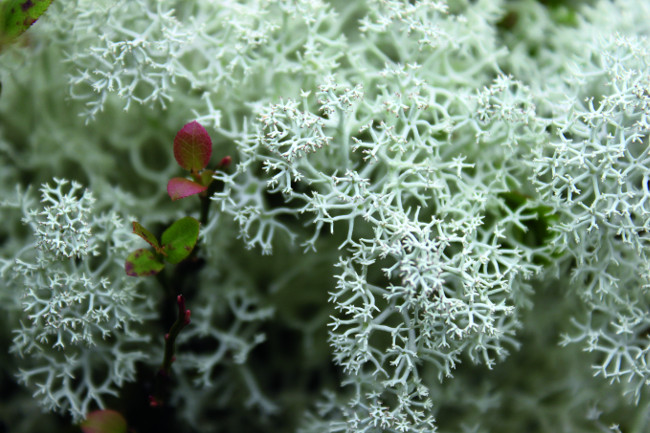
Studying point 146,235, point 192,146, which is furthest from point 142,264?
point 192,146

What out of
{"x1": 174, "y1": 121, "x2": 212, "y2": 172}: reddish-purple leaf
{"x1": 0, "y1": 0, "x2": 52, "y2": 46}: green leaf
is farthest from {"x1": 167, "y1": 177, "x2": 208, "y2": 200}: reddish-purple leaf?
{"x1": 0, "y1": 0, "x2": 52, "y2": 46}: green leaf

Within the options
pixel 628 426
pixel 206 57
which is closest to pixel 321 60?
pixel 206 57

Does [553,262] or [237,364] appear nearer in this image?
[553,262]

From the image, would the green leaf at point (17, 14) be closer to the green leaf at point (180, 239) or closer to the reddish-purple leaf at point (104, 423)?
the green leaf at point (180, 239)

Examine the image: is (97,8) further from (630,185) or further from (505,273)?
(630,185)

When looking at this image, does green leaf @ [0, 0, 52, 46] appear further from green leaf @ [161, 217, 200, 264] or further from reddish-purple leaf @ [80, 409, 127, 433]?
reddish-purple leaf @ [80, 409, 127, 433]

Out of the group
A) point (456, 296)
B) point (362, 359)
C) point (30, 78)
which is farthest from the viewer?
point (30, 78)
